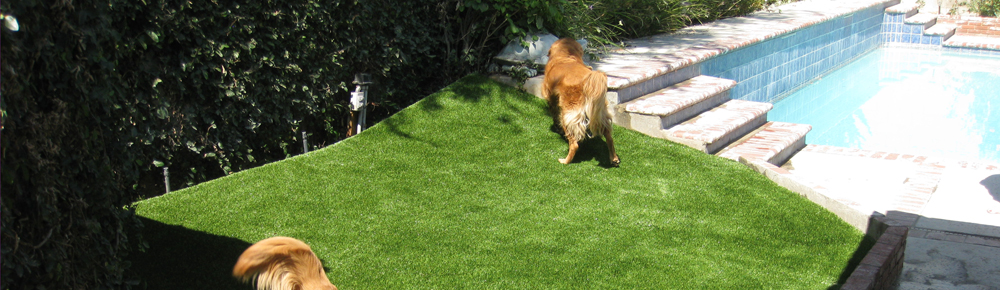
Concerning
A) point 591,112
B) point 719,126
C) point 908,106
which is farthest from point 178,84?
point 908,106

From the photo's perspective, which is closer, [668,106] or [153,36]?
[153,36]

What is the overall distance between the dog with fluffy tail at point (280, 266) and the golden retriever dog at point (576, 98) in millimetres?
3465

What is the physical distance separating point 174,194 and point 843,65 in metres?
13.6

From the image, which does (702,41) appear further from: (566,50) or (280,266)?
(280,266)

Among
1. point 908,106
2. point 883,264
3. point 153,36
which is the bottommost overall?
point 908,106

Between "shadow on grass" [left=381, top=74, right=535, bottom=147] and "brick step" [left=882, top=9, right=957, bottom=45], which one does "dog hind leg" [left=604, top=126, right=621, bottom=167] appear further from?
"brick step" [left=882, top=9, right=957, bottom=45]

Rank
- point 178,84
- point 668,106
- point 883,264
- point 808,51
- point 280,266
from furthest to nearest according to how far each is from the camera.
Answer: point 808,51
point 668,106
point 178,84
point 883,264
point 280,266

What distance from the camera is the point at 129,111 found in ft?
11.7

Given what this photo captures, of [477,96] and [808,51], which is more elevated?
[477,96]

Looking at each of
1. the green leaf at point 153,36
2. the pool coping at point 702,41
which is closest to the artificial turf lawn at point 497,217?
the green leaf at point 153,36

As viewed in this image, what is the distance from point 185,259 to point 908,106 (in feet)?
37.2

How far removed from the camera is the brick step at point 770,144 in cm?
688

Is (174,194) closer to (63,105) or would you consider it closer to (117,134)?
(117,134)

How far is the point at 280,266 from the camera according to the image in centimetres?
241
